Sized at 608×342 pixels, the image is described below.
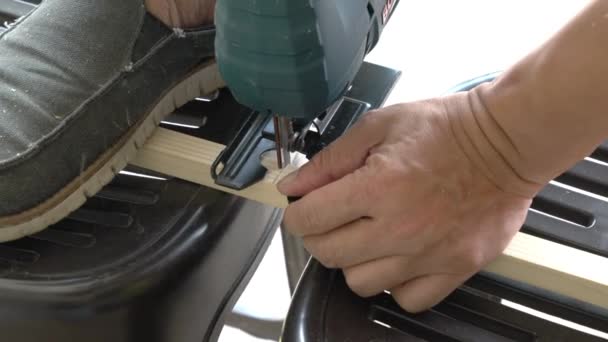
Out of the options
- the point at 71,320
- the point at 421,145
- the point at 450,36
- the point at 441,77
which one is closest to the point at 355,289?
the point at 421,145

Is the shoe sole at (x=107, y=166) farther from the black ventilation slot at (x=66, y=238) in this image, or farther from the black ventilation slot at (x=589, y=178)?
the black ventilation slot at (x=589, y=178)

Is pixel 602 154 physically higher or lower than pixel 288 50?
lower

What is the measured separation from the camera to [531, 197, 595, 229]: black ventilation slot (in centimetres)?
56

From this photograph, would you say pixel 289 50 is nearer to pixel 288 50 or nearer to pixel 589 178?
pixel 288 50

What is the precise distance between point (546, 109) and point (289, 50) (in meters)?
0.17

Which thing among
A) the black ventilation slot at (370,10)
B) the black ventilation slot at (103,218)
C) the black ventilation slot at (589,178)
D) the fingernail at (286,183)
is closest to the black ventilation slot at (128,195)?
the black ventilation slot at (103,218)

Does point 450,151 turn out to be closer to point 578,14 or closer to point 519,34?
point 578,14

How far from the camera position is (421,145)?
1.61 feet

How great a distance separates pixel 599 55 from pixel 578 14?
0.03m

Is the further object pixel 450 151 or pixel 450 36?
pixel 450 36

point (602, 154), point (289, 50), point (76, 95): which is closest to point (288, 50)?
point (289, 50)

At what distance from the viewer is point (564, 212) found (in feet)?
1.86

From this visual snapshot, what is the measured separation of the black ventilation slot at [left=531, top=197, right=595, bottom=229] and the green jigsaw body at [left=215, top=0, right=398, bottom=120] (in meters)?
0.21

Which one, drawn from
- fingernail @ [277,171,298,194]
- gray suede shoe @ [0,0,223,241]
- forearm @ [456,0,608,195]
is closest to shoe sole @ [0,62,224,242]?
gray suede shoe @ [0,0,223,241]
